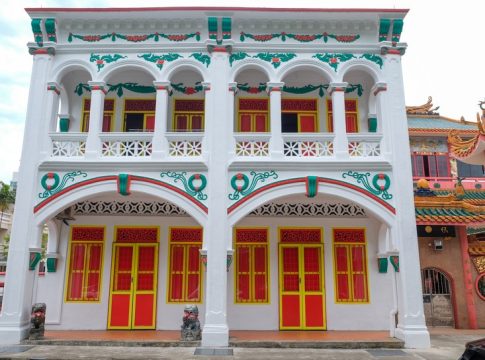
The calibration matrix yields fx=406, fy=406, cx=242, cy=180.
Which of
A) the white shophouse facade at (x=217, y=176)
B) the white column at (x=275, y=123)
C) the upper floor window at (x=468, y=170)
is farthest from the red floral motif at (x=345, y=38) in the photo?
the upper floor window at (x=468, y=170)

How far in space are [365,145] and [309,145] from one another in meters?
1.23

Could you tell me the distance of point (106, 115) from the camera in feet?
34.3

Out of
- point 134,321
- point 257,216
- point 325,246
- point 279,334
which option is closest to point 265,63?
point 257,216

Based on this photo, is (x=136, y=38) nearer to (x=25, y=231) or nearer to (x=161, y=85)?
(x=161, y=85)

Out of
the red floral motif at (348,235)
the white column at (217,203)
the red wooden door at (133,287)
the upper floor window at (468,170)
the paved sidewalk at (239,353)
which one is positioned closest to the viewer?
the paved sidewalk at (239,353)

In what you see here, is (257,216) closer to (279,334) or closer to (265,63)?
(279,334)

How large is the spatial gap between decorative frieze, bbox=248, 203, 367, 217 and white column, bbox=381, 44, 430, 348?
5.54 ft

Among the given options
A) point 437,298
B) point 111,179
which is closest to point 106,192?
point 111,179

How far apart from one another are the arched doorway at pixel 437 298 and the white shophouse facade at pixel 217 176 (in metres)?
1.27

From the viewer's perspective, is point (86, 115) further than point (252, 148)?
Yes

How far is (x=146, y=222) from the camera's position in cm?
1009

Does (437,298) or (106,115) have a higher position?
(106,115)

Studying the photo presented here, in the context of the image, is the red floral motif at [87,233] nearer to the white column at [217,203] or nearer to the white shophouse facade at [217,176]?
the white shophouse facade at [217,176]

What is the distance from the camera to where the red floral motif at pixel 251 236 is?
10039 mm
